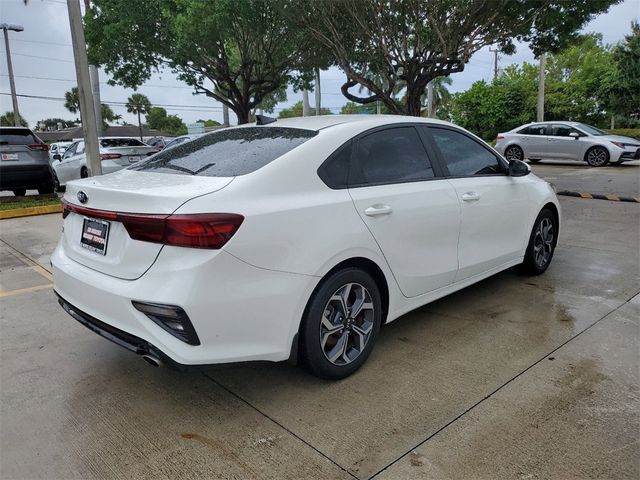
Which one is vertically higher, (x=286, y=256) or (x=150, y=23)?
(x=150, y=23)

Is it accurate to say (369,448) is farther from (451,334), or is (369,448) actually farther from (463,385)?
(451,334)

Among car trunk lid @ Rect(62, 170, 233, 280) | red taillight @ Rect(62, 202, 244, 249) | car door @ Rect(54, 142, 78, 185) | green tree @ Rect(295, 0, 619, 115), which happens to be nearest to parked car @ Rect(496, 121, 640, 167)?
green tree @ Rect(295, 0, 619, 115)

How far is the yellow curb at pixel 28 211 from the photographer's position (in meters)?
8.70

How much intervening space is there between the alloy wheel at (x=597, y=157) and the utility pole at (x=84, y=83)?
46.8ft

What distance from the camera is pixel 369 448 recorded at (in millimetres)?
2406

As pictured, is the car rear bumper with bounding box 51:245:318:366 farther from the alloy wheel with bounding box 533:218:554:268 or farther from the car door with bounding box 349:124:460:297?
the alloy wheel with bounding box 533:218:554:268

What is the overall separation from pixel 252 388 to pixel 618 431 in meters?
1.96

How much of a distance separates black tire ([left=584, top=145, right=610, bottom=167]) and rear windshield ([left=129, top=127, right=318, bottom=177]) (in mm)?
15029

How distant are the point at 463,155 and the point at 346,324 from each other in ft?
6.07

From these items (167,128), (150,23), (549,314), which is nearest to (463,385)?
(549,314)

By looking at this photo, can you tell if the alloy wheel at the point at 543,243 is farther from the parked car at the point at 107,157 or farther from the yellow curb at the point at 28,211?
the parked car at the point at 107,157

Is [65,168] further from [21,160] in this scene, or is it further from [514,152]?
[514,152]

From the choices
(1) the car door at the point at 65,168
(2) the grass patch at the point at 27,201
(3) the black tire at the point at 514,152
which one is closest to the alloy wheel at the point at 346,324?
(2) the grass patch at the point at 27,201

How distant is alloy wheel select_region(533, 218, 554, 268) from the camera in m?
4.79
